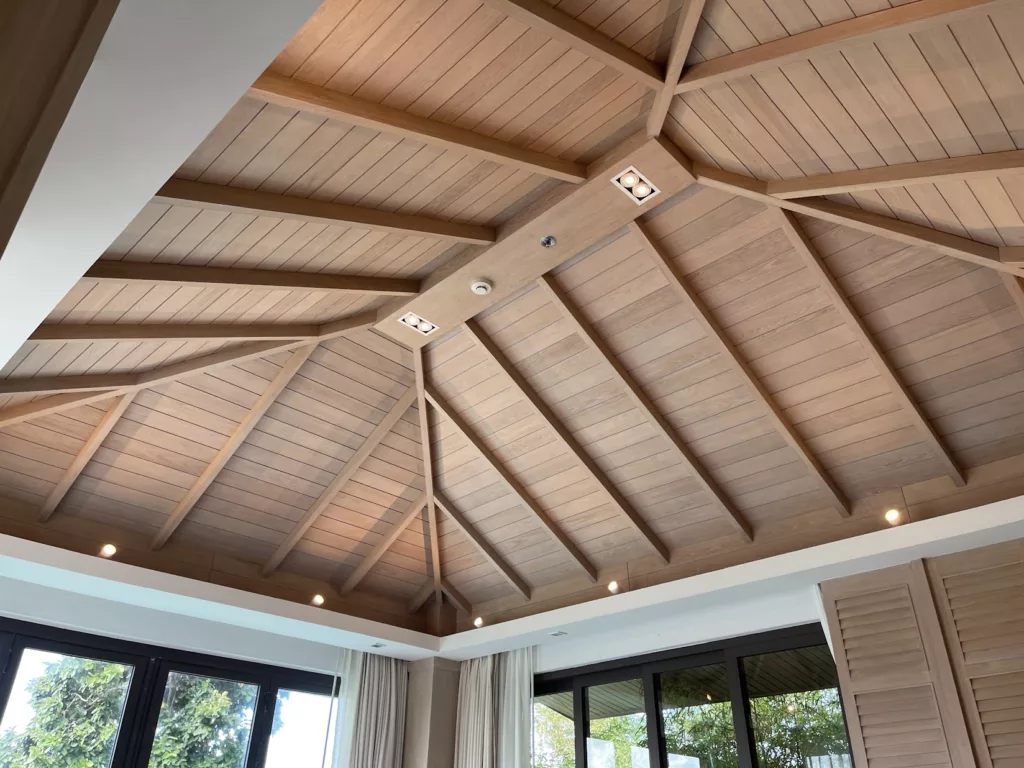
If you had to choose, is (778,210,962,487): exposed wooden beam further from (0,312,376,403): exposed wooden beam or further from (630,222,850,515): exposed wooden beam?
(0,312,376,403): exposed wooden beam

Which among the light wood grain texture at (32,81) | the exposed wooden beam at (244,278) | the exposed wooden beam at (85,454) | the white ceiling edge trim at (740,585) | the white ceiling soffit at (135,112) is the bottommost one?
the light wood grain texture at (32,81)

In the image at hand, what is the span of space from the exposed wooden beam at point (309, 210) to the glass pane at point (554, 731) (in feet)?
11.7

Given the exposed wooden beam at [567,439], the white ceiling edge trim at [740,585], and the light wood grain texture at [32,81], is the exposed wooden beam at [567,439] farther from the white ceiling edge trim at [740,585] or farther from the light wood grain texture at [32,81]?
the light wood grain texture at [32,81]

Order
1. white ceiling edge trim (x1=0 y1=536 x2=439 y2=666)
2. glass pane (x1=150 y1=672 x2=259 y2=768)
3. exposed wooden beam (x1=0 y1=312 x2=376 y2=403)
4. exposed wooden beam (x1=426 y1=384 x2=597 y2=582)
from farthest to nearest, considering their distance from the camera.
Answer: glass pane (x1=150 y1=672 x2=259 y2=768)
exposed wooden beam (x1=426 y1=384 x2=597 y2=582)
white ceiling edge trim (x1=0 y1=536 x2=439 y2=666)
exposed wooden beam (x1=0 y1=312 x2=376 y2=403)

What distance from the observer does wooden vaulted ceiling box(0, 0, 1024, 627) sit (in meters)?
2.66

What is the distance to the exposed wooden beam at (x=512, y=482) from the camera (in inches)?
186

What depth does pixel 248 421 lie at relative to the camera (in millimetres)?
4469

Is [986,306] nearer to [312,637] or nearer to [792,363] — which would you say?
A: [792,363]

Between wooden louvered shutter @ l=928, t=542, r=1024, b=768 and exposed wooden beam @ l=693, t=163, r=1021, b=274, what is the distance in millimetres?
1515

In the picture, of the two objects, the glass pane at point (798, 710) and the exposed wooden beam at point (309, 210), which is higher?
the exposed wooden beam at point (309, 210)

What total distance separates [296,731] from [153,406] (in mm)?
2768

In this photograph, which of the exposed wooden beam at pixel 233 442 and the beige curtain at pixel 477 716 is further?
the beige curtain at pixel 477 716

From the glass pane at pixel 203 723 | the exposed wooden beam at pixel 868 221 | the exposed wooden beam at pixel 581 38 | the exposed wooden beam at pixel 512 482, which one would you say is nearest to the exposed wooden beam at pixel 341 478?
the exposed wooden beam at pixel 512 482

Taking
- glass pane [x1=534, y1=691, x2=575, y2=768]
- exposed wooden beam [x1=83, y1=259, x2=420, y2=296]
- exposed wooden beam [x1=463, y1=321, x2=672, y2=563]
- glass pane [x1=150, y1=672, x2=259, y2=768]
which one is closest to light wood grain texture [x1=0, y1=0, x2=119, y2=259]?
exposed wooden beam [x1=83, y1=259, x2=420, y2=296]
